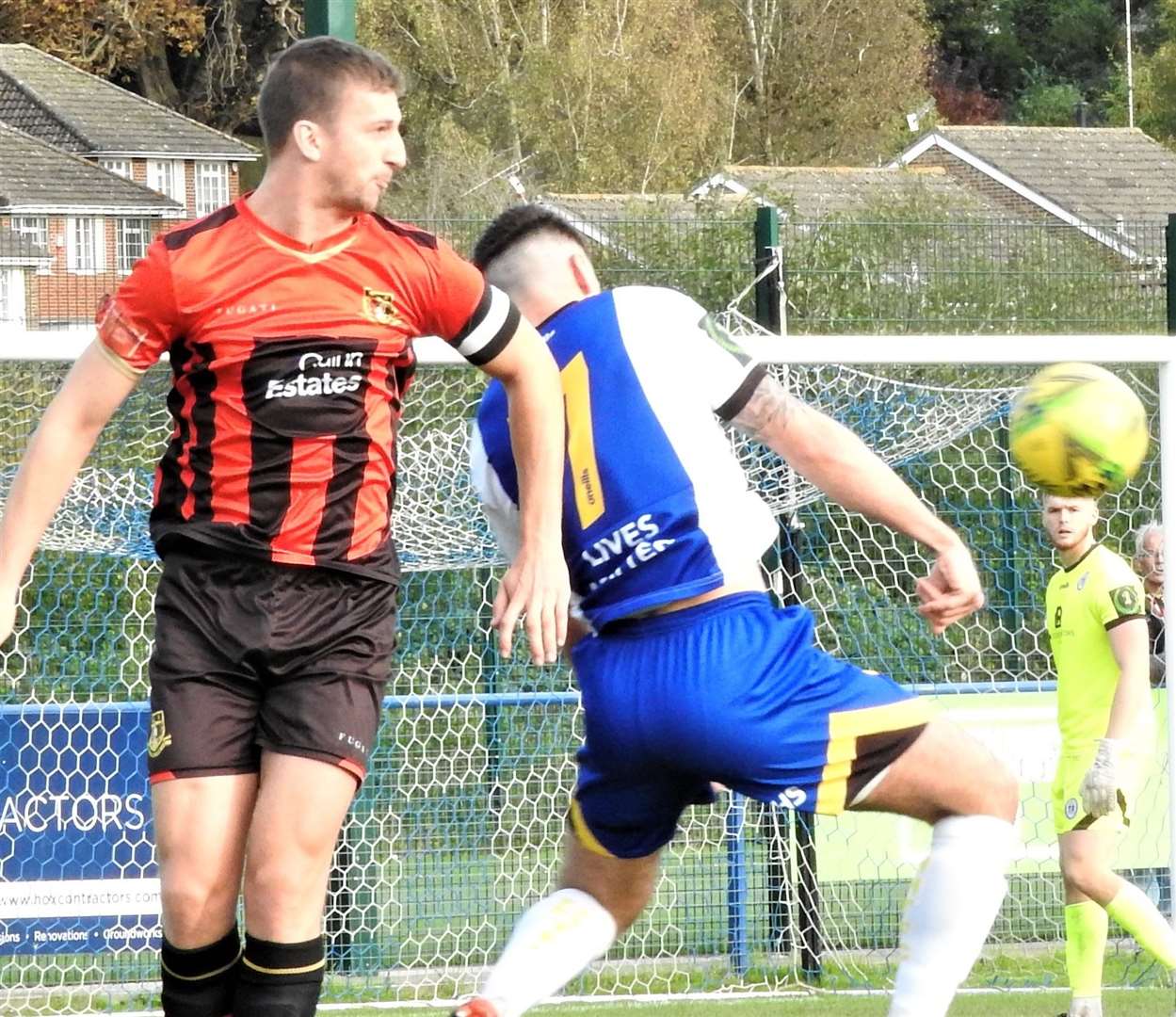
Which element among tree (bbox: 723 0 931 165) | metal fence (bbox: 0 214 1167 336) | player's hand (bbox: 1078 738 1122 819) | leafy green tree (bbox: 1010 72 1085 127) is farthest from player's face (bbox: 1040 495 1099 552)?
leafy green tree (bbox: 1010 72 1085 127)

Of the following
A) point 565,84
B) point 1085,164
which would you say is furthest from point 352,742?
point 1085,164

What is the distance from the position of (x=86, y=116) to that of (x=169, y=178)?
285cm

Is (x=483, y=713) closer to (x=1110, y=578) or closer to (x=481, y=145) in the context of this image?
(x=1110, y=578)

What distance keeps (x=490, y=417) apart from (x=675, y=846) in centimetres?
420

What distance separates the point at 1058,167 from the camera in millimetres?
45000

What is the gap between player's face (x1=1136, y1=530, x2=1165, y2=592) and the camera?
7543 millimetres

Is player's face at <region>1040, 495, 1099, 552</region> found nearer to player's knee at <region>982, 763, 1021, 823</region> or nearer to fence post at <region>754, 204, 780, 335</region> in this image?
fence post at <region>754, 204, 780, 335</region>

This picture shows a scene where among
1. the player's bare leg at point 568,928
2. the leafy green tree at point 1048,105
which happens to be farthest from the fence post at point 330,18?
the leafy green tree at point 1048,105

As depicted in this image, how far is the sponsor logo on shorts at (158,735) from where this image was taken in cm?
395

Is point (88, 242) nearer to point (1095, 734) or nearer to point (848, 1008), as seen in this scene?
point (848, 1008)

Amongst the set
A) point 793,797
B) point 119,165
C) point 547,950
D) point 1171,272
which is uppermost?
point 119,165

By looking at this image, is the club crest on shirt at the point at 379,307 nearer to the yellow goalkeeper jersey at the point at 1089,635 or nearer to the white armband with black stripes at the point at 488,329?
the white armband with black stripes at the point at 488,329

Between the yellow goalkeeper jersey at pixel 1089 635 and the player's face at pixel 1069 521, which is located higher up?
the player's face at pixel 1069 521

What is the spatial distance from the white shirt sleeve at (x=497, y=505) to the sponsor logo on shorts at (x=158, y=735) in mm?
799
